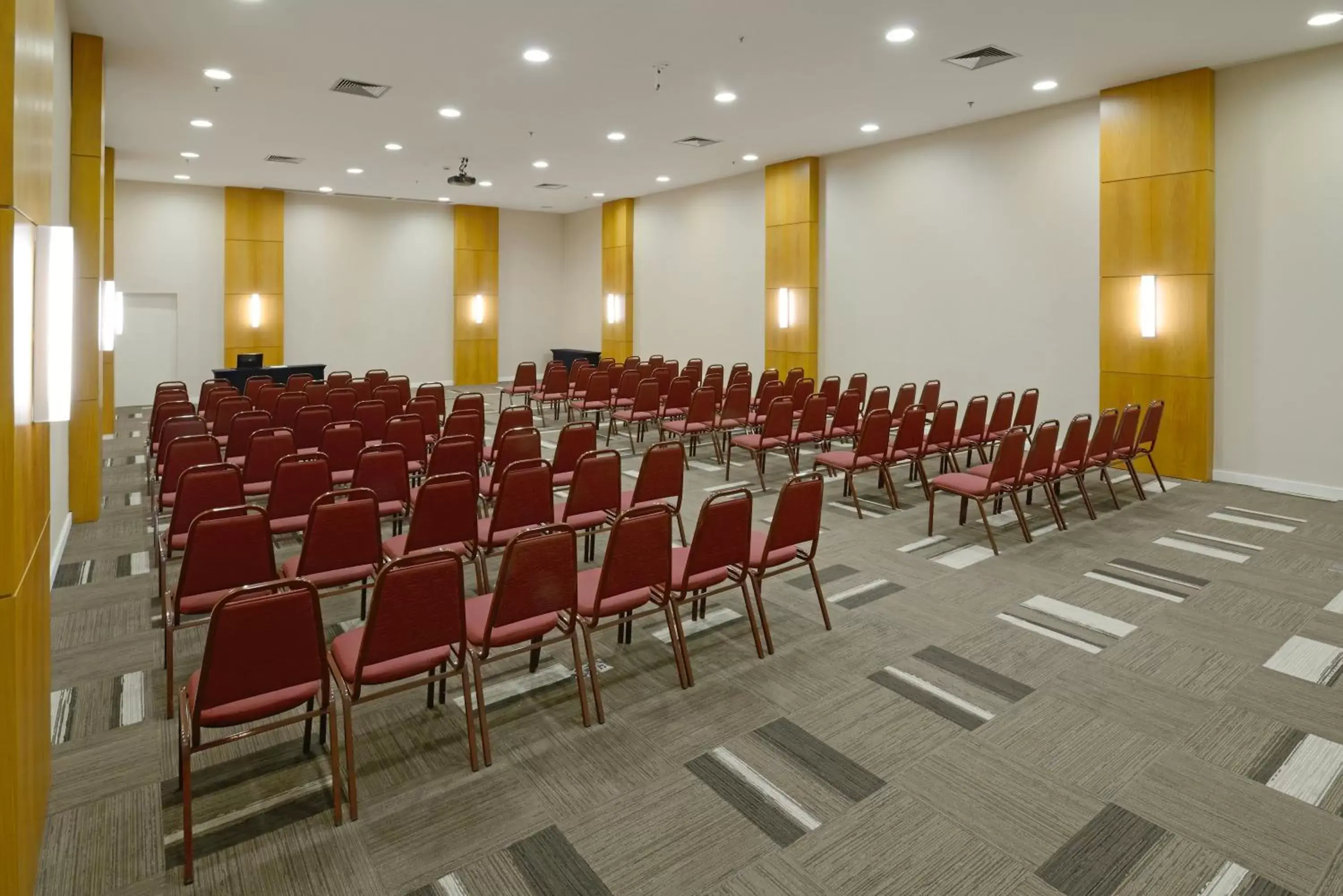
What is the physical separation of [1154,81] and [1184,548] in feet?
18.0

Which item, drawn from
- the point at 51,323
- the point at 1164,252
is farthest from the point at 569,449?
the point at 1164,252

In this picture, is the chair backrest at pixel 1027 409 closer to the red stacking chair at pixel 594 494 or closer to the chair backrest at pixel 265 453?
the red stacking chair at pixel 594 494

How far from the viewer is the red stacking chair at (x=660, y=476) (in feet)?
17.7

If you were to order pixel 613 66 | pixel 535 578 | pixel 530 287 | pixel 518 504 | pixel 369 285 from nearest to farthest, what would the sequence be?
1. pixel 535 578
2. pixel 518 504
3. pixel 613 66
4. pixel 369 285
5. pixel 530 287

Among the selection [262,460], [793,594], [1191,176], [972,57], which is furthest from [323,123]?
[1191,176]

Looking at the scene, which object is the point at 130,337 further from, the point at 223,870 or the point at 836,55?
the point at 223,870

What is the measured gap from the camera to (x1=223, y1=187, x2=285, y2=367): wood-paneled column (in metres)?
16.1

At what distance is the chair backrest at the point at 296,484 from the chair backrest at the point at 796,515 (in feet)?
9.16

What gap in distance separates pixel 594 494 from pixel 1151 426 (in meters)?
5.70

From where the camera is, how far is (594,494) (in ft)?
17.1

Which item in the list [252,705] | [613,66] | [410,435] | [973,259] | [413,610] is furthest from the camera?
[973,259]

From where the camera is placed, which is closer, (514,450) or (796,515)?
(796,515)

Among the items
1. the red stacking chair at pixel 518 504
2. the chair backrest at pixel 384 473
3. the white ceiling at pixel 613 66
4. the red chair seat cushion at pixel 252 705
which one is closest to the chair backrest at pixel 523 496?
the red stacking chair at pixel 518 504

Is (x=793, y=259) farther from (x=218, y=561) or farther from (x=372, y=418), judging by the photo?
(x=218, y=561)
